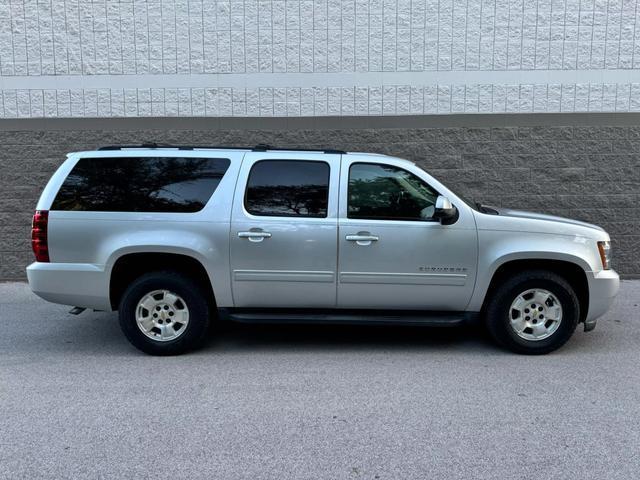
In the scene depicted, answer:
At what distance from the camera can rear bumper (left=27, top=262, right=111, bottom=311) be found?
5.48 m

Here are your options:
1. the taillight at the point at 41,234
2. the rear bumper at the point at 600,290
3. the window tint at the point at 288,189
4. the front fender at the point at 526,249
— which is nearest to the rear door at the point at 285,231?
the window tint at the point at 288,189

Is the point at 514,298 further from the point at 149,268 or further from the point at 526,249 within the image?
the point at 149,268

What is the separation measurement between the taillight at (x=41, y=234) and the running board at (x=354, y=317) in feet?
5.68

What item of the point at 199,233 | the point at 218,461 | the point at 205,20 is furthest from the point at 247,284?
the point at 205,20

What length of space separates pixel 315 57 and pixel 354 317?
4918 mm

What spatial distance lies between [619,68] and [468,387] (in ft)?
21.3

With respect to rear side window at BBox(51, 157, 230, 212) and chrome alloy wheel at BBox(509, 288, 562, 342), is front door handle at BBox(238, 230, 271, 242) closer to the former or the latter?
rear side window at BBox(51, 157, 230, 212)

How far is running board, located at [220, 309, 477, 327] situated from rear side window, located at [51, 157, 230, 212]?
112 cm

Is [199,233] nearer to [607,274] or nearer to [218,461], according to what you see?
[218,461]

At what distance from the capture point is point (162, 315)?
18.2ft

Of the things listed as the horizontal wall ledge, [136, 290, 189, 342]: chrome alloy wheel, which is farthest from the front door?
the horizontal wall ledge

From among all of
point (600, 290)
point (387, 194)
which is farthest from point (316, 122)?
point (600, 290)

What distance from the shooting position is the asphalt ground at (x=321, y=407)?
358cm

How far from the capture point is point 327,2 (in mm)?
8859
